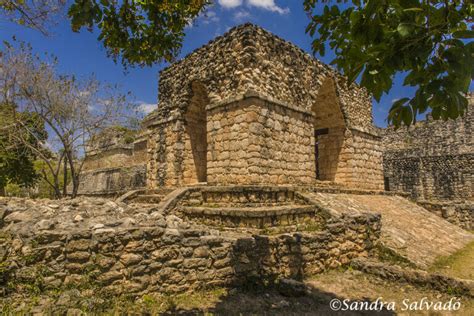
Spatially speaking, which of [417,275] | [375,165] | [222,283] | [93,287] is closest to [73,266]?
[93,287]

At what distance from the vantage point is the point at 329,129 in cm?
1200

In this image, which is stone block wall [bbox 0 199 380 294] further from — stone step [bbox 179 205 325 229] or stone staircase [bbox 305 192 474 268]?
stone staircase [bbox 305 192 474 268]

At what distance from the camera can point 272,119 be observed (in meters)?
7.97

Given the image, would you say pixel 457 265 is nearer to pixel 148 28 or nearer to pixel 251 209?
pixel 251 209

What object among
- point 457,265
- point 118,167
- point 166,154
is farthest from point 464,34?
point 118,167

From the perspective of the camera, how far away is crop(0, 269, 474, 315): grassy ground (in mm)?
3523

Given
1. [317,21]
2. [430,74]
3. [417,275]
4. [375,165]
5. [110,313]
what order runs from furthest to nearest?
[375,165], [417,275], [110,313], [317,21], [430,74]

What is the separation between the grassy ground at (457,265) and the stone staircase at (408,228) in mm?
123

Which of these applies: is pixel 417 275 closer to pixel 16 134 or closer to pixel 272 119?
pixel 272 119

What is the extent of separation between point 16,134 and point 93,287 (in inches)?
503

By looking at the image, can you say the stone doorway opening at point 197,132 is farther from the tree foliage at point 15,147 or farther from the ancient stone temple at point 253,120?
the tree foliage at point 15,147

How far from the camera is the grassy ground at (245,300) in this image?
3.52 meters

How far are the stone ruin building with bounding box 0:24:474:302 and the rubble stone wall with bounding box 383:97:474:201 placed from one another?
234 inches

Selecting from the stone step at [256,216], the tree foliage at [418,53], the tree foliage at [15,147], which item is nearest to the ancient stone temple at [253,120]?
the stone step at [256,216]
